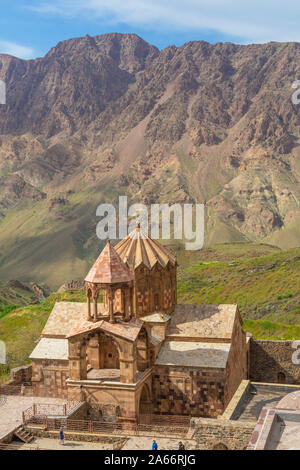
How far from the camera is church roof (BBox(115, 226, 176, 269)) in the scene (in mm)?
28531

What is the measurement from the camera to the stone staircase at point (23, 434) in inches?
899

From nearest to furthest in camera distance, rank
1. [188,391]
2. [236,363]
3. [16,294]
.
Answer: [188,391] → [236,363] → [16,294]

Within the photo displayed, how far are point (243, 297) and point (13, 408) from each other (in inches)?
1825

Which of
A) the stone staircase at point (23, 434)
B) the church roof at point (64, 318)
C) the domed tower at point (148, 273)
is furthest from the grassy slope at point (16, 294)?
the stone staircase at point (23, 434)

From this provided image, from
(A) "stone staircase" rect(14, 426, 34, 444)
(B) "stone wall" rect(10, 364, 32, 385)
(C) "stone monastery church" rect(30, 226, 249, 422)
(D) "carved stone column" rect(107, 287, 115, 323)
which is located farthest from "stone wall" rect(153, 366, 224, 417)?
(B) "stone wall" rect(10, 364, 32, 385)

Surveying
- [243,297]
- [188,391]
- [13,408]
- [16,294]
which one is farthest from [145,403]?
[16,294]

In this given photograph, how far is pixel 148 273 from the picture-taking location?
28.4 meters

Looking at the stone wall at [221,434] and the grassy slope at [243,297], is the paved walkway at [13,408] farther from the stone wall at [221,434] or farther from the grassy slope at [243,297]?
the grassy slope at [243,297]

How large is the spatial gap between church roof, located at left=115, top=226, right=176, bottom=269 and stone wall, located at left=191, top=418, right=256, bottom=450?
9962 mm

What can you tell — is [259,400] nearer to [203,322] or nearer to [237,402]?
[237,402]

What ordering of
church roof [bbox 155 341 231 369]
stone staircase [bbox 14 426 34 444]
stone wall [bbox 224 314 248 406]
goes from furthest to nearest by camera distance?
stone wall [bbox 224 314 248 406] < church roof [bbox 155 341 231 369] < stone staircase [bbox 14 426 34 444]

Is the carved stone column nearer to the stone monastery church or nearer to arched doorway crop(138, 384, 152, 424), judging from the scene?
the stone monastery church

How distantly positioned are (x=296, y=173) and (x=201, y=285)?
11486cm

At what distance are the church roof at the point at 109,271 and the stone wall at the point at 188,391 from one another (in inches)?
191
